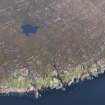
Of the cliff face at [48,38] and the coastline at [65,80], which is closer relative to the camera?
the coastline at [65,80]

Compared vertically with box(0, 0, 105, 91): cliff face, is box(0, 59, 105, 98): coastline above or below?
below

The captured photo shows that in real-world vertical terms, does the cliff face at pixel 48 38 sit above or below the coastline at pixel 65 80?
above

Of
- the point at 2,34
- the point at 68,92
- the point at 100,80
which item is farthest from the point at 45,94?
the point at 2,34

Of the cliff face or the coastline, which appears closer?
the coastline

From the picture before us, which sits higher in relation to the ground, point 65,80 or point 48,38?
point 48,38

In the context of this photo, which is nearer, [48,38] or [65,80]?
[65,80]

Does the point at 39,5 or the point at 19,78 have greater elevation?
the point at 39,5

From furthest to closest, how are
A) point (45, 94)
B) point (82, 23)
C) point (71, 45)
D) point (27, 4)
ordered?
point (27, 4)
point (82, 23)
point (71, 45)
point (45, 94)

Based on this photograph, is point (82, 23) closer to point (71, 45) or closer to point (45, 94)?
point (71, 45)
